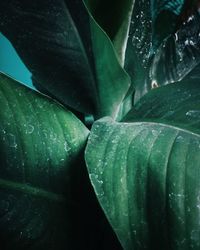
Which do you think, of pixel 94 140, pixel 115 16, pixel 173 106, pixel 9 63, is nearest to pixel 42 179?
pixel 94 140

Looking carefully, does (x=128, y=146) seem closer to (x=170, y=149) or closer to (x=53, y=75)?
(x=170, y=149)

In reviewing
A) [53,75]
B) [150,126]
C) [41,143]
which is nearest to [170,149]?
[150,126]

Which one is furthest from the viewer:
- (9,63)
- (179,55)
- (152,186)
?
(9,63)

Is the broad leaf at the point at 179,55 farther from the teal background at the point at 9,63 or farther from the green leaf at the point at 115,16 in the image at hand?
the teal background at the point at 9,63

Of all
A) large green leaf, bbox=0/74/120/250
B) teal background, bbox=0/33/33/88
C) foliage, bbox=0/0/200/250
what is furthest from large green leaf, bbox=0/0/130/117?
teal background, bbox=0/33/33/88

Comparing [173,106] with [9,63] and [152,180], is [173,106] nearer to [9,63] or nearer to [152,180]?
[152,180]
